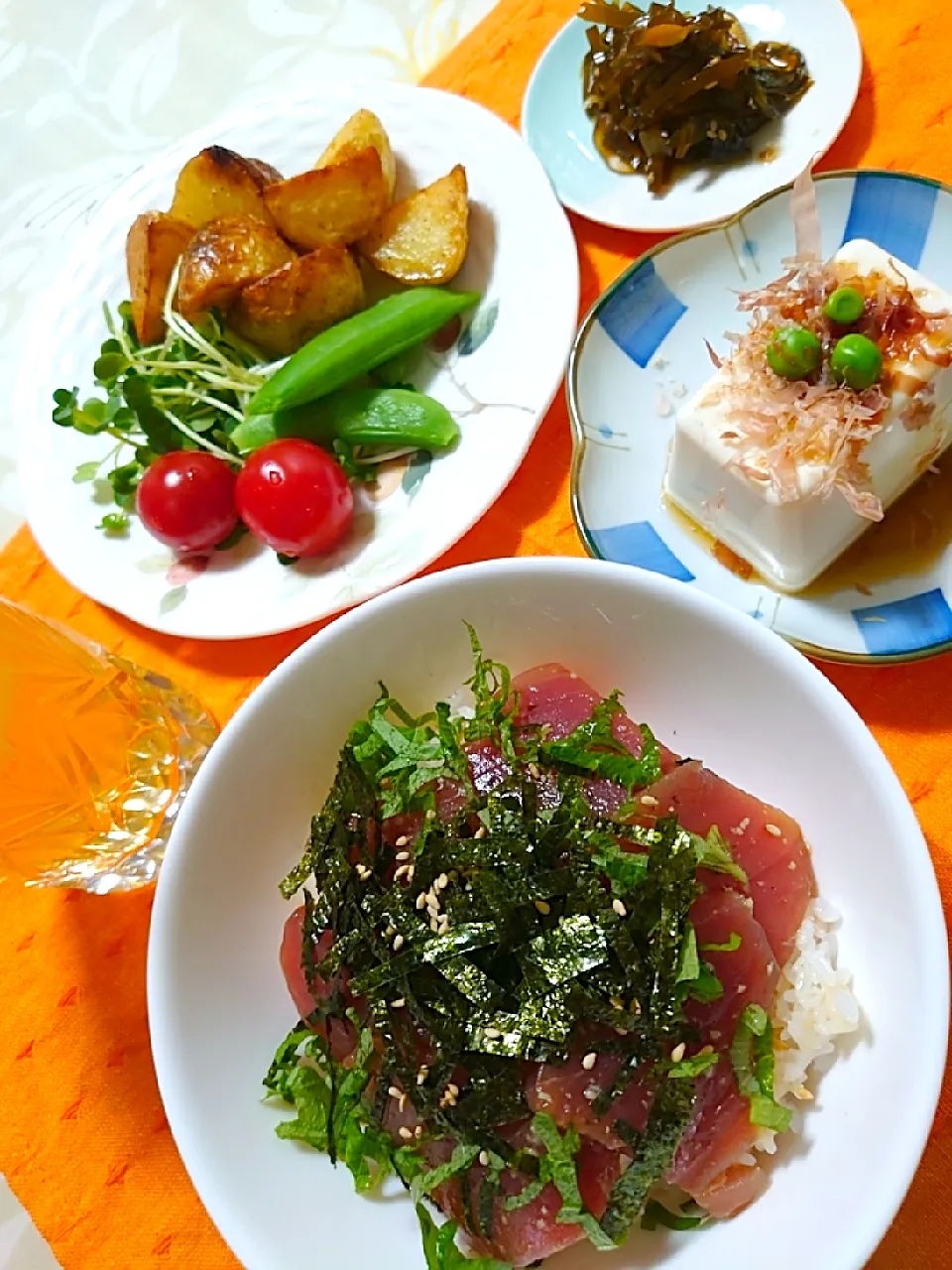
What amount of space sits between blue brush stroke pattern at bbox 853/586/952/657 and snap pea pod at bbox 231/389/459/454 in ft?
2.48

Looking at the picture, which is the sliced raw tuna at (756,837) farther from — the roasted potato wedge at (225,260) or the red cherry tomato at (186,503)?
the roasted potato wedge at (225,260)

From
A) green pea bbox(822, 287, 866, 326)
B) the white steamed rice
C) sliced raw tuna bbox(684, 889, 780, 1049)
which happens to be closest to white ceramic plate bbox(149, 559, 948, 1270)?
the white steamed rice

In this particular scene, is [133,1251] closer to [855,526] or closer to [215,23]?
[855,526]

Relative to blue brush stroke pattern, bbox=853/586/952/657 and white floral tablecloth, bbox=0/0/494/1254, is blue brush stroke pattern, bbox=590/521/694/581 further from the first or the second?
white floral tablecloth, bbox=0/0/494/1254

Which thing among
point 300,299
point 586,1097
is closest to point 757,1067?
point 586,1097

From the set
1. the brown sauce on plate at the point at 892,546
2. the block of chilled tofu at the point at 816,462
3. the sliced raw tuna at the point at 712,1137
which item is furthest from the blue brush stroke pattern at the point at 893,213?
Result: the sliced raw tuna at the point at 712,1137

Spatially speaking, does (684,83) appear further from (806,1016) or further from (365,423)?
(806,1016)

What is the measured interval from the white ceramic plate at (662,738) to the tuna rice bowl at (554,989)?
0.13 ft

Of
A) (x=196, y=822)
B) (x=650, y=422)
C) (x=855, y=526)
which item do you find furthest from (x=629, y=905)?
(x=650, y=422)

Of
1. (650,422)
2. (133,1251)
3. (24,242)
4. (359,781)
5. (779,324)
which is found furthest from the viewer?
(24,242)

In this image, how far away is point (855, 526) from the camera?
1.64 meters

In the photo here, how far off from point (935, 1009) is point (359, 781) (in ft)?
2.15

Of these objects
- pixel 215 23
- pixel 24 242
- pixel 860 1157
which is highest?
pixel 215 23

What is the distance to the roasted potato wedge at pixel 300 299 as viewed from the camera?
1929 millimetres
